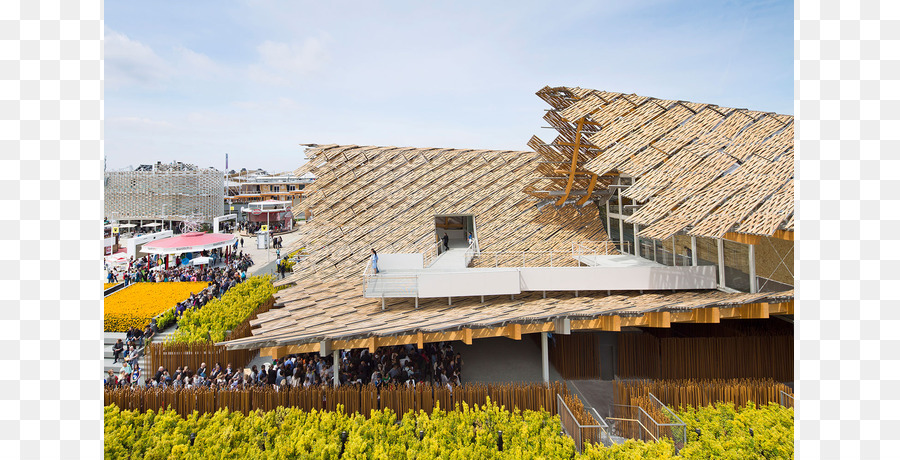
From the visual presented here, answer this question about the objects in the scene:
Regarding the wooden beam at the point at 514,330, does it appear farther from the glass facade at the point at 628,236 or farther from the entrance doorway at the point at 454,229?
the entrance doorway at the point at 454,229

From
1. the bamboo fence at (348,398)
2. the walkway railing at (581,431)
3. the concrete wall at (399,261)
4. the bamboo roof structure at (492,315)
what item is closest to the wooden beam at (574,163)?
the bamboo roof structure at (492,315)

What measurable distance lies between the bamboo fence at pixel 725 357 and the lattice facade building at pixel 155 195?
51.9 m

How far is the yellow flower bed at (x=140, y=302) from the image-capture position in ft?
51.8

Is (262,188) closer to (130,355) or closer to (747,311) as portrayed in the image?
(130,355)

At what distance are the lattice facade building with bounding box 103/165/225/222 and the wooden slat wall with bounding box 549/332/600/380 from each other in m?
49.5

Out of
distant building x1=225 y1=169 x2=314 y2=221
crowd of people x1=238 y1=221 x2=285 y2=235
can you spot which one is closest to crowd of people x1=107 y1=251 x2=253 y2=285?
crowd of people x1=238 y1=221 x2=285 y2=235

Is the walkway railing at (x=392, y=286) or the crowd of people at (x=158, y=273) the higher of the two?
the walkway railing at (x=392, y=286)

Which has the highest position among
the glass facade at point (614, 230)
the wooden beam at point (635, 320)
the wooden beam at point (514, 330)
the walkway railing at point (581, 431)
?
the glass facade at point (614, 230)

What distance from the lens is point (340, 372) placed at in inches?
456
